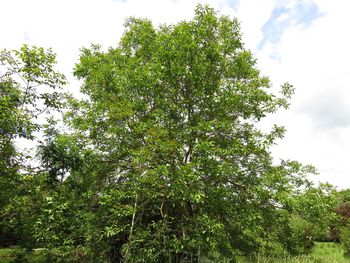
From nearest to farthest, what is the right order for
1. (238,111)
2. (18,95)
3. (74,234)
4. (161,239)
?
(18,95) < (161,239) < (74,234) < (238,111)

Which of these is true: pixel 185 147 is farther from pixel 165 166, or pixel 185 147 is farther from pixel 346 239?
pixel 346 239

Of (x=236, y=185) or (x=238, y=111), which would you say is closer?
(x=236, y=185)

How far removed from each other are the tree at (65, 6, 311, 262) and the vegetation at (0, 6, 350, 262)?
60 mm

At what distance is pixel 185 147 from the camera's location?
11617 mm

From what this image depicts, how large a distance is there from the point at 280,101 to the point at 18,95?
10.4 meters

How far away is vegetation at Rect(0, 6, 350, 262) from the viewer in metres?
9.21

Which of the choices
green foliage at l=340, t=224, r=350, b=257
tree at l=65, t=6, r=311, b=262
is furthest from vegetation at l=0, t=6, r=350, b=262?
green foliage at l=340, t=224, r=350, b=257

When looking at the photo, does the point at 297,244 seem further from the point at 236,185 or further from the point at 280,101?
the point at 280,101

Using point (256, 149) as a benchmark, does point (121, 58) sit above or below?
above

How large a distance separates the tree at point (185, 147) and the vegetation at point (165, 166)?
0.20 feet

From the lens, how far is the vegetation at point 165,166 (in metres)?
9.21

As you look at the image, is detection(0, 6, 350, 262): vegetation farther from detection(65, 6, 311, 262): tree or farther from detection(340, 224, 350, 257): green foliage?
detection(340, 224, 350, 257): green foliage

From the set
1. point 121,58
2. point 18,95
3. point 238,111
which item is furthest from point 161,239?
point 121,58

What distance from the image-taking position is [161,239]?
9859mm
